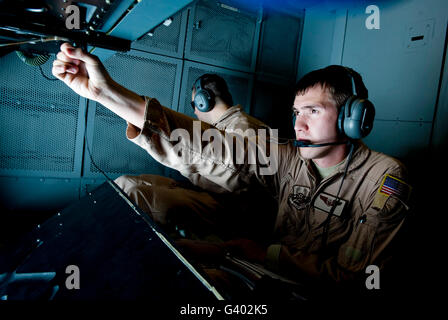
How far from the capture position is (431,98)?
1.74 m

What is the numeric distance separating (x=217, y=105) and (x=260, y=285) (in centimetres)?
180

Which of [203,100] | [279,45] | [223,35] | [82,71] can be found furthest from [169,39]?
[82,71]

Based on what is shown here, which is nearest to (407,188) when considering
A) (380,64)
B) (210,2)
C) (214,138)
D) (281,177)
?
(281,177)

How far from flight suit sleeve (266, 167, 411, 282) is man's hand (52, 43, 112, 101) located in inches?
30.8

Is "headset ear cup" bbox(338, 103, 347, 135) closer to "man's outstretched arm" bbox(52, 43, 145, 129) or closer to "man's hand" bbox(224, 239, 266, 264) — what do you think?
"man's hand" bbox(224, 239, 266, 264)

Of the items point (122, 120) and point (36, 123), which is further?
point (122, 120)

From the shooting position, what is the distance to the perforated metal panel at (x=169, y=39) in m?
2.30

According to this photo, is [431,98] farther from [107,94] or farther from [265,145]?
[107,94]

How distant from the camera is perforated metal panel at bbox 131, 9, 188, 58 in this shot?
7.54 ft

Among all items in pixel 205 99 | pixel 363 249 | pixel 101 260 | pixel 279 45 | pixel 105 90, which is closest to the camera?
pixel 101 260

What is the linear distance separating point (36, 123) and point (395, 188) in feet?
7.47

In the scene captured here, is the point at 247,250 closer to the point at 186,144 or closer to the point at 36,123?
the point at 186,144

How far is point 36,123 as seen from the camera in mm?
2070

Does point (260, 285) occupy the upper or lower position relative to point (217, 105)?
lower
